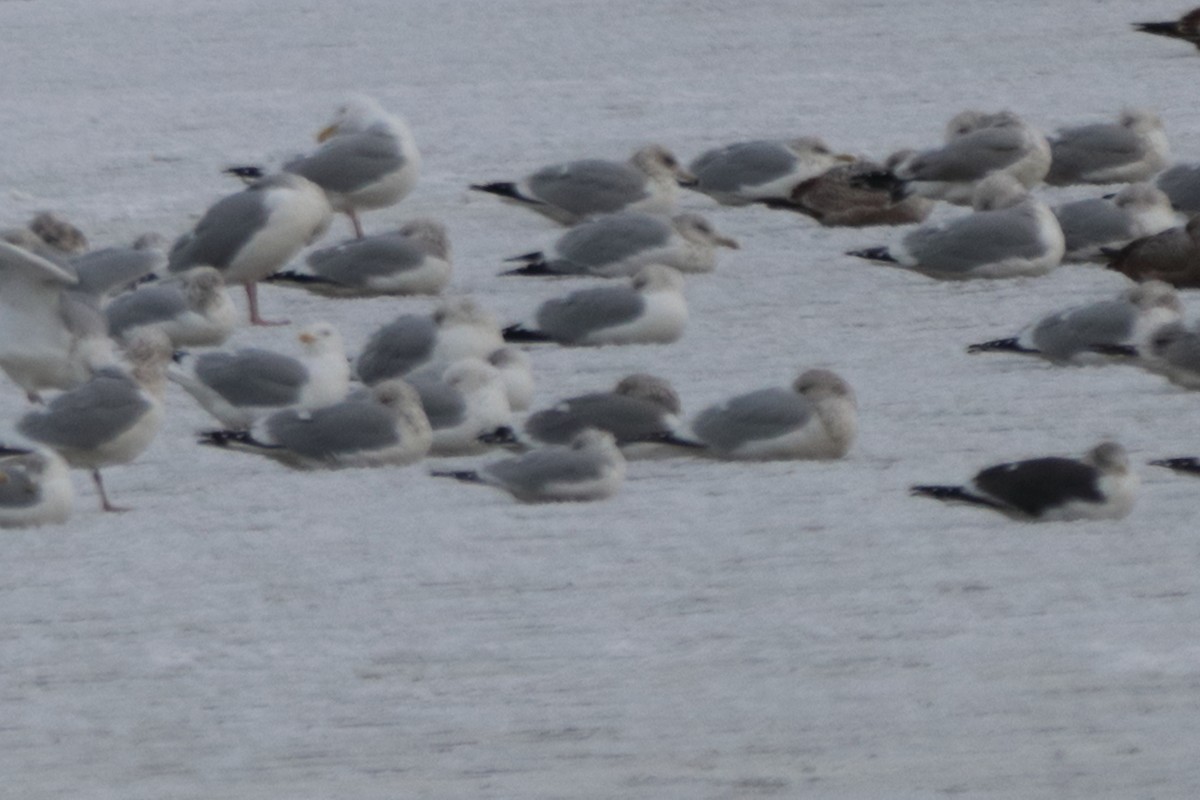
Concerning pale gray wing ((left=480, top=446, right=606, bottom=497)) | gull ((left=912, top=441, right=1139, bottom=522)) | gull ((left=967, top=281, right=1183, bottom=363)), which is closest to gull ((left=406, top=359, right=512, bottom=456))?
pale gray wing ((left=480, top=446, right=606, bottom=497))

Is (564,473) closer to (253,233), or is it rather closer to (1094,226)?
(253,233)

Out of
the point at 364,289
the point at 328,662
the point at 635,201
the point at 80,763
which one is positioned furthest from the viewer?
the point at 635,201

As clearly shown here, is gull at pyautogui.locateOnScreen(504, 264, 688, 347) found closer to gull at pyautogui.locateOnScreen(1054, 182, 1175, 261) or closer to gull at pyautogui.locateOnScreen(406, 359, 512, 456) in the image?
gull at pyautogui.locateOnScreen(406, 359, 512, 456)

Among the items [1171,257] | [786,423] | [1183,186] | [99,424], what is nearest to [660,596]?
[786,423]

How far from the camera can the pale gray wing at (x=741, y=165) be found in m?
9.05

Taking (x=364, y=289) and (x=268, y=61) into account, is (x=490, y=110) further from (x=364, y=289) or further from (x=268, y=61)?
(x=364, y=289)

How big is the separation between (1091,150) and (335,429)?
410 centimetres

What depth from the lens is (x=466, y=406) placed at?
20.9 ft

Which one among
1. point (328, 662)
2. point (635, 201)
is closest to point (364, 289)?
point (635, 201)

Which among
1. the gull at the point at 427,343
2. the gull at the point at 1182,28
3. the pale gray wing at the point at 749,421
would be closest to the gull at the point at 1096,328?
the pale gray wing at the point at 749,421

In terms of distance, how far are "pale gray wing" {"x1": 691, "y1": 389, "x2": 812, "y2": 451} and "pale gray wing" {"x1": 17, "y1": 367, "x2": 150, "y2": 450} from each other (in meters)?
1.36

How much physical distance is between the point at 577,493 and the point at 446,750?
1.71 meters

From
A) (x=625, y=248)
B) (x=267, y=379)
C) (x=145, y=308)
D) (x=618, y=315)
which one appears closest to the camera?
(x=267, y=379)

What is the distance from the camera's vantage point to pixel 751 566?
17.0 ft
